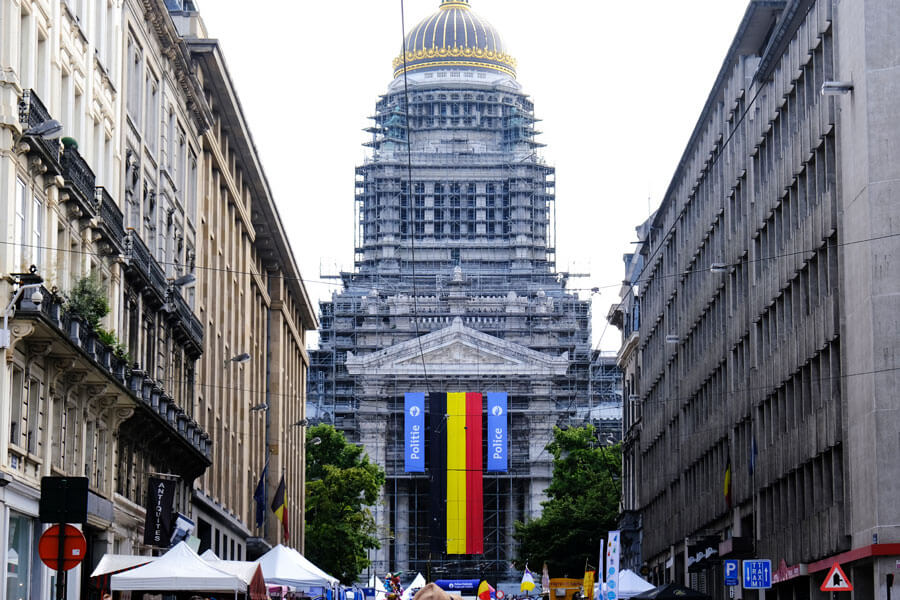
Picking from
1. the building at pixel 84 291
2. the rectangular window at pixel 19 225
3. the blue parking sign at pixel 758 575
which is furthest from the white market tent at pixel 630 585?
the rectangular window at pixel 19 225

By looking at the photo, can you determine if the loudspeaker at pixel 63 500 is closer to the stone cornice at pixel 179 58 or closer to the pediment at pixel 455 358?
the stone cornice at pixel 179 58

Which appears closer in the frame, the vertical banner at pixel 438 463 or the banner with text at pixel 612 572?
the banner with text at pixel 612 572

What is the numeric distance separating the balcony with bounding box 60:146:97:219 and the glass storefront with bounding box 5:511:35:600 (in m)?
6.31

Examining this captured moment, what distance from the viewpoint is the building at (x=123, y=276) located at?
97.6ft

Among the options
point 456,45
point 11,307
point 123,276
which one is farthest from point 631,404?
point 456,45

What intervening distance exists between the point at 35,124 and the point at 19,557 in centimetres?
759

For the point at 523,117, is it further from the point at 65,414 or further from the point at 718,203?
the point at 65,414

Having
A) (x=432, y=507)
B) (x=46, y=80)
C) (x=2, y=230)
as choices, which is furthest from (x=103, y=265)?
(x=432, y=507)

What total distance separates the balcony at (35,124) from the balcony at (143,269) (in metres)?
9.11

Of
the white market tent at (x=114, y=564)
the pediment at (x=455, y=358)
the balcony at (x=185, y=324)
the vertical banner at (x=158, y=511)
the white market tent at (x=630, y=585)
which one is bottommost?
the white market tent at (x=630, y=585)

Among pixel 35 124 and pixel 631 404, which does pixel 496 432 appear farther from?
pixel 35 124

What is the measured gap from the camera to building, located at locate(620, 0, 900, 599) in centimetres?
3497

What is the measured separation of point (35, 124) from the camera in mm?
29516

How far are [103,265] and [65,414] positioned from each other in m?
4.58
